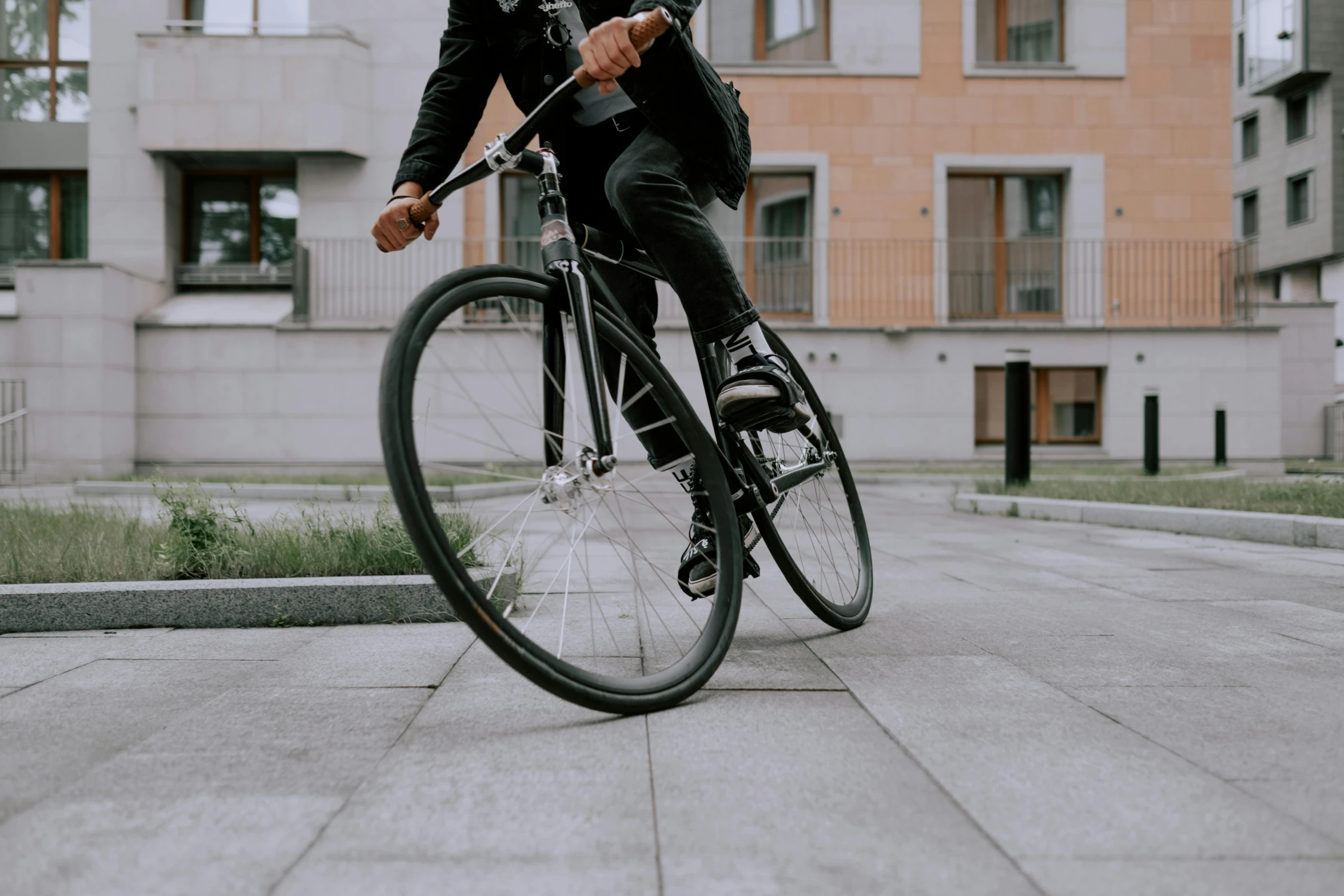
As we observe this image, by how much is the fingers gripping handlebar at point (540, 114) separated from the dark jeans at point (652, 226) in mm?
282

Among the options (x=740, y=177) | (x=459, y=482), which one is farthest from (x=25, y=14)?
(x=740, y=177)

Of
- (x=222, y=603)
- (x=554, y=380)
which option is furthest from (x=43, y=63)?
(x=554, y=380)

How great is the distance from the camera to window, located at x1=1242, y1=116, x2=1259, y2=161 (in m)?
33.4

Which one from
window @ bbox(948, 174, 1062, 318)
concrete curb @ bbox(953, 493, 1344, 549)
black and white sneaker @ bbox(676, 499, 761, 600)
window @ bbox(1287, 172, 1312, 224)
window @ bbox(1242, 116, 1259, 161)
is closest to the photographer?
black and white sneaker @ bbox(676, 499, 761, 600)

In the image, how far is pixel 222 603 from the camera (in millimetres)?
3096

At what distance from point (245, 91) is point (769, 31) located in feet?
27.2

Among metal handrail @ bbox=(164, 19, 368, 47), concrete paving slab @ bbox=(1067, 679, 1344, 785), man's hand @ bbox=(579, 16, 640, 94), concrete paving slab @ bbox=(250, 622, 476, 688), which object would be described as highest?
metal handrail @ bbox=(164, 19, 368, 47)

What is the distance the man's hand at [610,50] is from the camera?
2.02 meters

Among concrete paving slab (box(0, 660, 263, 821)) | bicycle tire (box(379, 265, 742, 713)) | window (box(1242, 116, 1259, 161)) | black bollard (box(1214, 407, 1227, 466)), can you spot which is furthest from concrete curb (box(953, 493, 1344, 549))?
window (box(1242, 116, 1259, 161))

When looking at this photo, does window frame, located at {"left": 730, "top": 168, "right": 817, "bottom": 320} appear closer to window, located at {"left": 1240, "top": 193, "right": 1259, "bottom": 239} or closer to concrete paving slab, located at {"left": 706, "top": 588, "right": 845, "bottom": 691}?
concrete paving slab, located at {"left": 706, "top": 588, "right": 845, "bottom": 691}

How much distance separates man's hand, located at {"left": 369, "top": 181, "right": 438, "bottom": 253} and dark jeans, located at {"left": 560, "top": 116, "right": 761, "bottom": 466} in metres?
0.39

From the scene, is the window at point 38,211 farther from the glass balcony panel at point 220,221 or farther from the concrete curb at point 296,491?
the concrete curb at point 296,491

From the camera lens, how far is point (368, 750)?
70.6 inches

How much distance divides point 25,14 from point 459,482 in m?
13.6
